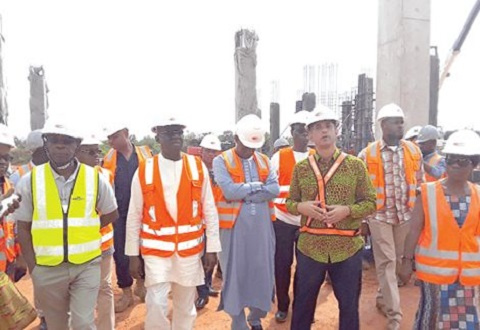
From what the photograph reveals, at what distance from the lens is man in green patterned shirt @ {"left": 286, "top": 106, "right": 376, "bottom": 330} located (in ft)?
11.0

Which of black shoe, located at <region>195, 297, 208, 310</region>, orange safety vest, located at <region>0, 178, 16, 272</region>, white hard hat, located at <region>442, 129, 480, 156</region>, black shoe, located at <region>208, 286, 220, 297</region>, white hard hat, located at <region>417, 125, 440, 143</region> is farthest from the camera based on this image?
white hard hat, located at <region>417, 125, 440, 143</region>

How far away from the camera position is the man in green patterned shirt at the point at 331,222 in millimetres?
3352

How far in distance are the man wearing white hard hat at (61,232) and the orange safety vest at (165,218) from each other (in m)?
0.45

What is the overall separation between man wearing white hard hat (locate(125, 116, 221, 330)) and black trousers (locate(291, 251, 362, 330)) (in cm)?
81

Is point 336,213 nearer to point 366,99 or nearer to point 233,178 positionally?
point 233,178

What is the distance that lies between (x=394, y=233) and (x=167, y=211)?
2.39 metres

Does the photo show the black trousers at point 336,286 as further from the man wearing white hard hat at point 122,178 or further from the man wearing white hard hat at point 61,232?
the man wearing white hard hat at point 122,178

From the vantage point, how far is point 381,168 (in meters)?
4.37

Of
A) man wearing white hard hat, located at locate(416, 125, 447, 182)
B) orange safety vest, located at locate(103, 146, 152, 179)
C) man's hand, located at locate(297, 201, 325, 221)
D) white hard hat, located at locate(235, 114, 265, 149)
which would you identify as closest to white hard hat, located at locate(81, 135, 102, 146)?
orange safety vest, located at locate(103, 146, 152, 179)

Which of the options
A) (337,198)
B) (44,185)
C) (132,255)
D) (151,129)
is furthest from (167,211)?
(337,198)

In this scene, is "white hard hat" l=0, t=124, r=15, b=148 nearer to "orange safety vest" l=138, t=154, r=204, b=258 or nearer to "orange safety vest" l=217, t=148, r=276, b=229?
"orange safety vest" l=138, t=154, r=204, b=258

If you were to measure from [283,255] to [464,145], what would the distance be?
2.33m

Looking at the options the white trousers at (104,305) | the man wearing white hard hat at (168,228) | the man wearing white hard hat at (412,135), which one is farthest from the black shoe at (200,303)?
the man wearing white hard hat at (412,135)

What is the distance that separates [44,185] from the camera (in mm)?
3068
